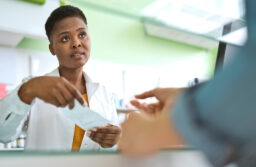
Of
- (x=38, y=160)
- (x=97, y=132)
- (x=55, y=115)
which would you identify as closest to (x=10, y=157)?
(x=38, y=160)

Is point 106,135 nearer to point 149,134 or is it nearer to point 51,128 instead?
point 51,128

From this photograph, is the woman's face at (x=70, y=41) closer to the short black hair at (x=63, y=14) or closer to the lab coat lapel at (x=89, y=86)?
the short black hair at (x=63, y=14)

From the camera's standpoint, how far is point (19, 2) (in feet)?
3.97

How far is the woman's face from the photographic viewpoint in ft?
2.17

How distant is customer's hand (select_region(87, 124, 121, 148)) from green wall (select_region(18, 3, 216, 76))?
0.44 m

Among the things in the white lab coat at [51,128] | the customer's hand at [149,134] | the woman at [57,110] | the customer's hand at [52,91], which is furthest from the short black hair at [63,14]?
the customer's hand at [149,134]

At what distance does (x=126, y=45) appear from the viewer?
1574 millimetres

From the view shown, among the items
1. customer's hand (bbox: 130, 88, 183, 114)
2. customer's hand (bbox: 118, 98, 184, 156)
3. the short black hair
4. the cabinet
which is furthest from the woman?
the cabinet

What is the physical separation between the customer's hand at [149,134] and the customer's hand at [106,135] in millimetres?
384

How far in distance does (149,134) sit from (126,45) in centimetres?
137

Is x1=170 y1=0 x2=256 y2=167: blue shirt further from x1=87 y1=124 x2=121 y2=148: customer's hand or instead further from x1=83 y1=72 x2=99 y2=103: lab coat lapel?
x1=83 y1=72 x2=99 y2=103: lab coat lapel

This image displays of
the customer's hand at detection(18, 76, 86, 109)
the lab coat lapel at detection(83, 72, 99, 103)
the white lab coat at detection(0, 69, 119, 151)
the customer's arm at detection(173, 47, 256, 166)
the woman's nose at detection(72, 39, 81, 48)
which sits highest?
the woman's nose at detection(72, 39, 81, 48)

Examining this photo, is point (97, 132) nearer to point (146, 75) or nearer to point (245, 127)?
point (245, 127)

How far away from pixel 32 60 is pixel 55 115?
0.39 meters
